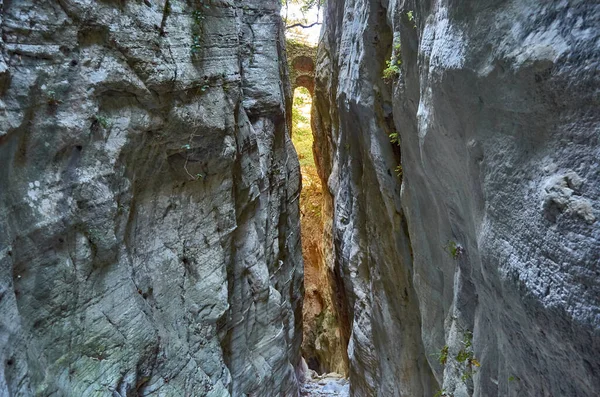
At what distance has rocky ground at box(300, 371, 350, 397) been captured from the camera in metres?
12.3

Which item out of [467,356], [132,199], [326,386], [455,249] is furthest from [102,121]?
[326,386]

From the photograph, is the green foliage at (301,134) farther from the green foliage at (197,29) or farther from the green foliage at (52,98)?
the green foliage at (52,98)

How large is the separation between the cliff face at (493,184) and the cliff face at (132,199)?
8.97 feet

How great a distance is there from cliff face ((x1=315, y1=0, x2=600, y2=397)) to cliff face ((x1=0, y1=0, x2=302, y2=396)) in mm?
2734

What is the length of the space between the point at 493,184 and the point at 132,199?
4.58 meters

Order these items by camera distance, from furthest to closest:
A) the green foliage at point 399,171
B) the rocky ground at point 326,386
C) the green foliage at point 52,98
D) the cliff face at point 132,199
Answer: the rocky ground at point 326,386 → the green foliage at point 399,171 → the green foliage at point 52,98 → the cliff face at point 132,199

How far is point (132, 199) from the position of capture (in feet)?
18.1

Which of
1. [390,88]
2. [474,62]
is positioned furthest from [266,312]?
[474,62]

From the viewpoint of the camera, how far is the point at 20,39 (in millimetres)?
3900

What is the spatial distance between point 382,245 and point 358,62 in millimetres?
3525

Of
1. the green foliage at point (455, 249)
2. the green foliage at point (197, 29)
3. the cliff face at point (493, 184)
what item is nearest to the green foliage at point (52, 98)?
the green foliage at point (197, 29)

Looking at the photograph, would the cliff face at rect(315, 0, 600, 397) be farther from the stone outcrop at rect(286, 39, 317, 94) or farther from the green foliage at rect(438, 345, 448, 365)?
the stone outcrop at rect(286, 39, 317, 94)

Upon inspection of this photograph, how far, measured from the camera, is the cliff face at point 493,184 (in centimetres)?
214

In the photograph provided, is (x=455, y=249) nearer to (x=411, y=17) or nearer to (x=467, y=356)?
(x=467, y=356)
